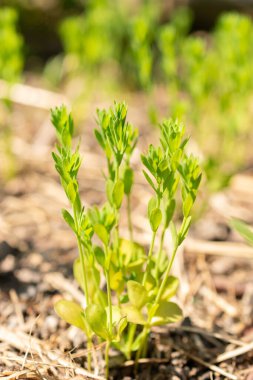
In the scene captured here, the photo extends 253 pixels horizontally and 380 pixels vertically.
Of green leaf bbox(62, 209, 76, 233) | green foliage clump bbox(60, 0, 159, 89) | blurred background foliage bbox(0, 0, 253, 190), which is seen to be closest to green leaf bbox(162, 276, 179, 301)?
green leaf bbox(62, 209, 76, 233)

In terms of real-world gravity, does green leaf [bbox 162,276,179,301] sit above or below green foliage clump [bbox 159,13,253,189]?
below

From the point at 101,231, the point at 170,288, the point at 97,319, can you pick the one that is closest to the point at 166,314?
the point at 170,288

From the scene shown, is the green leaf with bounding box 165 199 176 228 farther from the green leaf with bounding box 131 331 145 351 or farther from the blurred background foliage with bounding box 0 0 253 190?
the blurred background foliage with bounding box 0 0 253 190

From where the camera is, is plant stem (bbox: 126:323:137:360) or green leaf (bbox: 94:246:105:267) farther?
plant stem (bbox: 126:323:137:360)

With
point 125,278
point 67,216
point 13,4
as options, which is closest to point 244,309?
point 125,278

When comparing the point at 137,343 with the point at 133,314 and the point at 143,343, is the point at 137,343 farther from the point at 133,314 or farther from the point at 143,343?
the point at 133,314
